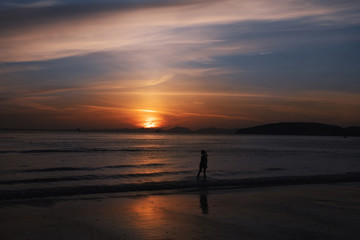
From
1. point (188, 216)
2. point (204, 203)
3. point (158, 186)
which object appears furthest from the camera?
point (158, 186)

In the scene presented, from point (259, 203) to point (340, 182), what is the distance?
10.4 meters

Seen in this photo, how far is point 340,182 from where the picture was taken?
72.0 feet

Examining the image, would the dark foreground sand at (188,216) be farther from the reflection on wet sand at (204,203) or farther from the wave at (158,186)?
the wave at (158,186)

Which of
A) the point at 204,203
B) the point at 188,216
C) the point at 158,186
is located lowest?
the point at 158,186

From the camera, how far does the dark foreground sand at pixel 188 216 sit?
9594 mm

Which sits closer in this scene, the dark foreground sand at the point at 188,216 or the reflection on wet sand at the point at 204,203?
the dark foreground sand at the point at 188,216

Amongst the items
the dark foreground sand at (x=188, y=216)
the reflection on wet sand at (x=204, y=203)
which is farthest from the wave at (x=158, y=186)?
the reflection on wet sand at (x=204, y=203)

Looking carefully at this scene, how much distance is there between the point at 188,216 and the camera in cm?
1166

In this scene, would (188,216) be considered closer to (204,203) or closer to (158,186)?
(204,203)

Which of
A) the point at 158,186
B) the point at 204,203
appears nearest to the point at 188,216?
the point at 204,203

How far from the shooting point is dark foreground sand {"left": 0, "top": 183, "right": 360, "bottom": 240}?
378 inches

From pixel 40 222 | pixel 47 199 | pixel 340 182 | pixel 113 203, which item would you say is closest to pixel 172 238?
pixel 40 222

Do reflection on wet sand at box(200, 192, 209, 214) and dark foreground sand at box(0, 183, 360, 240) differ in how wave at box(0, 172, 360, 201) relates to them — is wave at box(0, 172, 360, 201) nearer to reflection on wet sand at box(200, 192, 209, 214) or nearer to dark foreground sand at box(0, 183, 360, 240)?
dark foreground sand at box(0, 183, 360, 240)

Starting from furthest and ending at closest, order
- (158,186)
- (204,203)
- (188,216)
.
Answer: (158,186), (204,203), (188,216)
